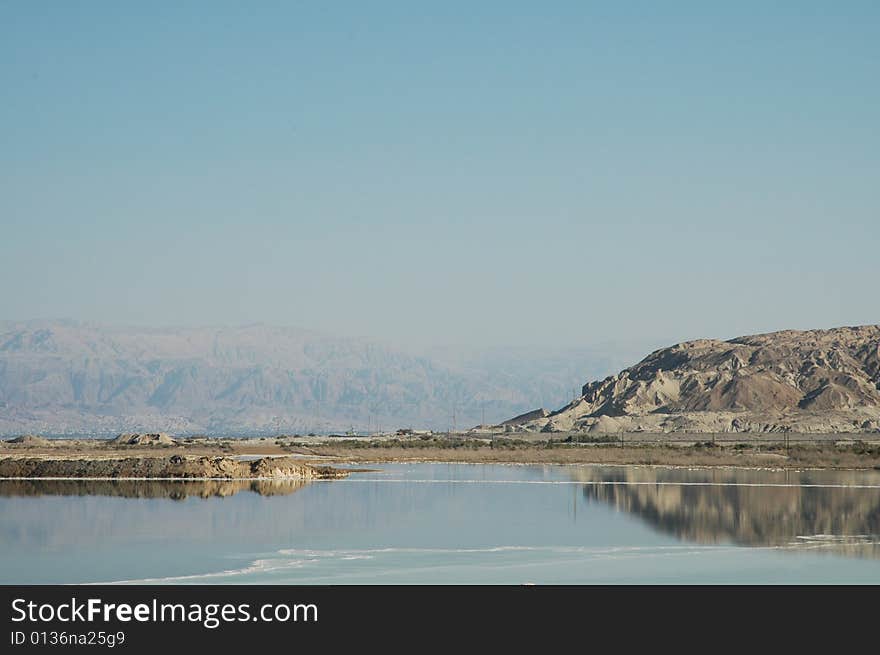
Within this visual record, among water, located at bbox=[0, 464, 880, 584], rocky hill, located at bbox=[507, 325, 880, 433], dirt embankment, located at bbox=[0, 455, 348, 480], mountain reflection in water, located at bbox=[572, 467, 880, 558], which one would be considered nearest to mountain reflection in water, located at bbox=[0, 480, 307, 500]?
water, located at bbox=[0, 464, 880, 584]

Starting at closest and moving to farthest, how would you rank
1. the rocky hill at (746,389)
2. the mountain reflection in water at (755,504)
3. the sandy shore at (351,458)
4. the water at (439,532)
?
the water at (439,532) → the mountain reflection in water at (755,504) → the sandy shore at (351,458) → the rocky hill at (746,389)

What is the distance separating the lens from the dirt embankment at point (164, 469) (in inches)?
1873

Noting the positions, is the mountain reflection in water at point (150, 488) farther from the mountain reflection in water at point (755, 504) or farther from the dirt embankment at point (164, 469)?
the mountain reflection in water at point (755, 504)

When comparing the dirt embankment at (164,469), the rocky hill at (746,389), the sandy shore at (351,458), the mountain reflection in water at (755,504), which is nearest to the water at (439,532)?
the mountain reflection in water at (755,504)

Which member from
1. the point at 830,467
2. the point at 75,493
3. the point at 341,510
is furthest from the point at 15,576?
the point at 830,467

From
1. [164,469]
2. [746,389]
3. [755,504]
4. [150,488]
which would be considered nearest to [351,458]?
[164,469]

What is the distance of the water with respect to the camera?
2233 centimetres

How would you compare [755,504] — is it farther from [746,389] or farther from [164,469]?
[746,389]

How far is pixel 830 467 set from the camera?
57.2 metres

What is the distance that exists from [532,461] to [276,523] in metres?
35.9

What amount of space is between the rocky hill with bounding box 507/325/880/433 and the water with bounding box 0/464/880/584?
234 feet

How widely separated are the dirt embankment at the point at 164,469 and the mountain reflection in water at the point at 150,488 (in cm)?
146

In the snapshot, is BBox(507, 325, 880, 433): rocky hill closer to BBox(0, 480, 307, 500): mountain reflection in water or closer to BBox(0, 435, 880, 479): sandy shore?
BBox(0, 435, 880, 479): sandy shore
